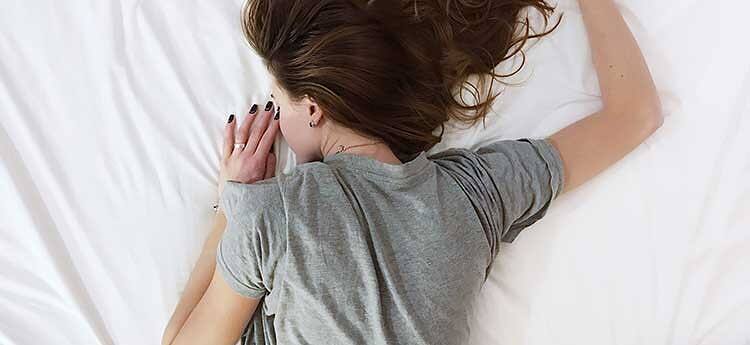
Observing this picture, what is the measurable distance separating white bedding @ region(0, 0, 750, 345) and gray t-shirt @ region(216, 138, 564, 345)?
15cm

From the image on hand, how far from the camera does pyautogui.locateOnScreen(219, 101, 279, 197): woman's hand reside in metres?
1.23

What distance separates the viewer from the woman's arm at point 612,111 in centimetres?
120

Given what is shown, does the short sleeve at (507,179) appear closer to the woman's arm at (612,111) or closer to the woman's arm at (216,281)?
the woman's arm at (612,111)

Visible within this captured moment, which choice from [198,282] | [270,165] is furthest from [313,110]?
[198,282]

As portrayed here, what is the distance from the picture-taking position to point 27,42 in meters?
1.30

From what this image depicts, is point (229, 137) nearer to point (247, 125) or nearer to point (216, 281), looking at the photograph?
point (247, 125)

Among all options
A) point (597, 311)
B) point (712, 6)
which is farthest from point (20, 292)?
point (712, 6)

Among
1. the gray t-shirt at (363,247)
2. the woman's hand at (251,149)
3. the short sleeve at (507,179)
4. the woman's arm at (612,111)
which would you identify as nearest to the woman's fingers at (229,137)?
the woman's hand at (251,149)

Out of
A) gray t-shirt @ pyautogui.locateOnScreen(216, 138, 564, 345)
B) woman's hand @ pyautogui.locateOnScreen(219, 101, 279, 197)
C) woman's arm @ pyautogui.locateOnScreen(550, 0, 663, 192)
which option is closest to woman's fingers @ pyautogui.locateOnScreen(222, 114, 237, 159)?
woman's hand @ pyautogui.locateOnScreen(219, 101, 279, 197)

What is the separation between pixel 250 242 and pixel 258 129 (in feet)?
0.82

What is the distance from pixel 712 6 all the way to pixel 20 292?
1.14 meters

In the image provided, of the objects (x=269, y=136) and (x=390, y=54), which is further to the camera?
(x=269, y=136)

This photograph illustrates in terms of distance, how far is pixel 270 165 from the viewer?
1.25 meters

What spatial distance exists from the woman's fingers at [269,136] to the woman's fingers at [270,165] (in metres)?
0.02
